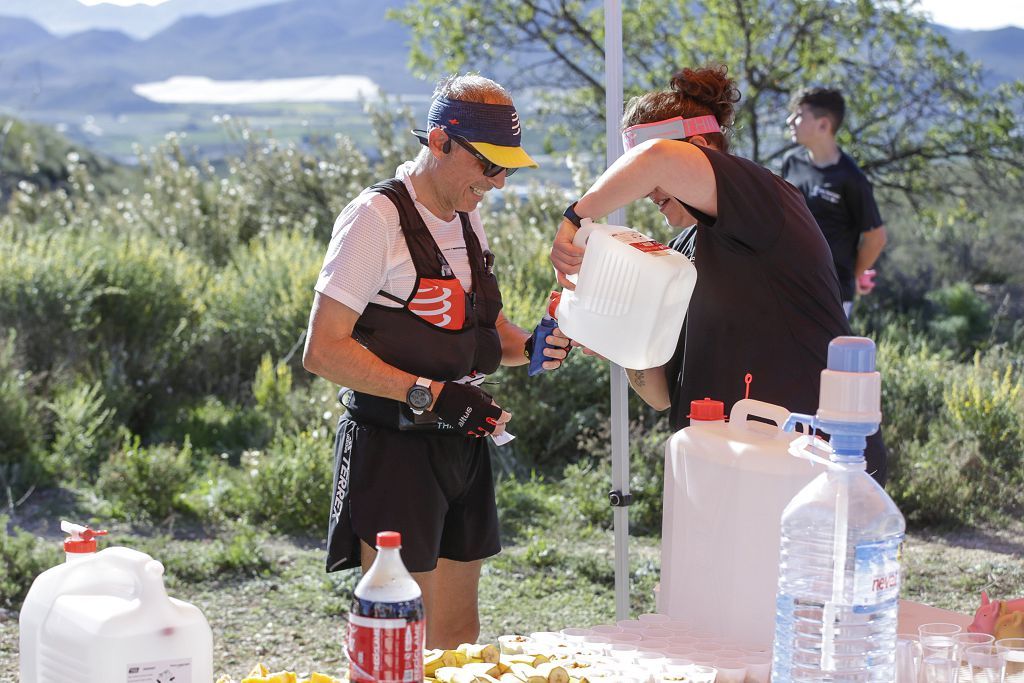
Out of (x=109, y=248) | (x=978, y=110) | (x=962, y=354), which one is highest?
(x=978, y=110)

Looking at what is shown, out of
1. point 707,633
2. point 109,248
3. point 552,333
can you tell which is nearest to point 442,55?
point 109,248

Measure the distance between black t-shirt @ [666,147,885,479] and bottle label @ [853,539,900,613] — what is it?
0.95m

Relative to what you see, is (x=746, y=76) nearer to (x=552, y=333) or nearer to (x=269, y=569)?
(x=269, y=569)

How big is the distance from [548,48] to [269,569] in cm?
606

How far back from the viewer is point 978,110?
31.4 ft

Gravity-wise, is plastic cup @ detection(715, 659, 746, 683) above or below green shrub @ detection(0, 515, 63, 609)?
above

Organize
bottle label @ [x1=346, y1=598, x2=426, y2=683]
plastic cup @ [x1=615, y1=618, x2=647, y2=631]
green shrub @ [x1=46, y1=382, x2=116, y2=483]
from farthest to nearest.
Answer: green shrub @ [x1=46, y1=382, x2=116, y2=483]
plastic cup @ [x1=615, y1=618, x2=647, y2=631]
bottle label @ [x1=346, y1=598, x2=426, y2=683]

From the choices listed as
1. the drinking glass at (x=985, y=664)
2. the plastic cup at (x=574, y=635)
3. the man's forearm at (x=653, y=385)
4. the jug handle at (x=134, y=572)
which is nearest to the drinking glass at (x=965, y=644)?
the drinking glass at (x=985, y=664)

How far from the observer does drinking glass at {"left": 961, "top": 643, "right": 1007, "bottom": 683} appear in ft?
6.39

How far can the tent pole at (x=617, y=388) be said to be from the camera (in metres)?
3.42

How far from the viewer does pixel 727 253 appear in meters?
2.77

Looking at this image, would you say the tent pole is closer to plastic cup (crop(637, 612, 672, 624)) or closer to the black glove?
the black glove

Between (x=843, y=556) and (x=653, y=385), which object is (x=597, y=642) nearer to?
(x=843, y=556)

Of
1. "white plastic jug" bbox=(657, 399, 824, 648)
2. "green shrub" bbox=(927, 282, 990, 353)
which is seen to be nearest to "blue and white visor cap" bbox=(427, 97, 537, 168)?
"white plastic jug" bbox=(657, 399, 824, 648)
